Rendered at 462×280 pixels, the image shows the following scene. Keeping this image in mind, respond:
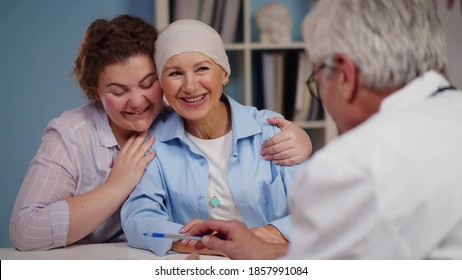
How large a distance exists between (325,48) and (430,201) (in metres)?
0.28

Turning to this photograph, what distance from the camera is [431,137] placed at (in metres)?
0.80

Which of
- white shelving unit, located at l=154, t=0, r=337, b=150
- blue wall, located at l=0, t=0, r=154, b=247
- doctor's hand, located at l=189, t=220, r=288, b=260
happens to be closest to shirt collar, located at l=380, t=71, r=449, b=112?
doctor's hand, located at l=189, t=220, r=288, b=260

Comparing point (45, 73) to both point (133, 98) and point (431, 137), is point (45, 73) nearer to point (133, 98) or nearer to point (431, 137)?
point (133, 98)

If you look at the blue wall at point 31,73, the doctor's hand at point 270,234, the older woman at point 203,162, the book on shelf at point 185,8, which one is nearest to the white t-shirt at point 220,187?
the older woman at point 203,162

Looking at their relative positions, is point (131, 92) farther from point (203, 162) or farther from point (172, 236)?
point (172, 236)

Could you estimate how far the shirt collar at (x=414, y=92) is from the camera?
866 millimetres

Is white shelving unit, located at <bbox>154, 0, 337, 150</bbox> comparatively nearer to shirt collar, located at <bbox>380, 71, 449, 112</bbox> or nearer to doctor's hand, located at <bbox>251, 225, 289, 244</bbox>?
doctor's hand, located at <bbox>251, 225, 289, 244</bbox>

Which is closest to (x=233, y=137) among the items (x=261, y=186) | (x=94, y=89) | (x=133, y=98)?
(x=261, y=186)

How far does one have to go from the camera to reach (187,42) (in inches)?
53.5

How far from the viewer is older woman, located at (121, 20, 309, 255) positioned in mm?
1358

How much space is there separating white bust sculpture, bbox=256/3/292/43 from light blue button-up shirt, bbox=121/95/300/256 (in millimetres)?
588

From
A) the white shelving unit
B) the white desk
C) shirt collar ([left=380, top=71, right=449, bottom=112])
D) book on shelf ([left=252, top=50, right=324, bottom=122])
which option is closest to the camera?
shirt collar ([left=380, top=71, right=449, bottom=112])
